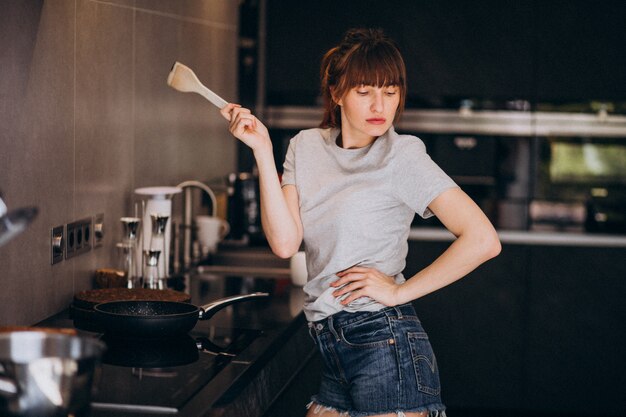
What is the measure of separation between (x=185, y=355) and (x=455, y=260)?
0.57 meters

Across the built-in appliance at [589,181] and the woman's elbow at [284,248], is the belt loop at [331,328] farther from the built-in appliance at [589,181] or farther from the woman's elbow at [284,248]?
the built-in appliance at [589,181]

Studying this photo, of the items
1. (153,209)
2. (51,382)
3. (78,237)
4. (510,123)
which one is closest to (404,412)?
(51,382)

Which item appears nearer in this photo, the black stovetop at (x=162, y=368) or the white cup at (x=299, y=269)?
the black stovetop at (x=162, y=368)

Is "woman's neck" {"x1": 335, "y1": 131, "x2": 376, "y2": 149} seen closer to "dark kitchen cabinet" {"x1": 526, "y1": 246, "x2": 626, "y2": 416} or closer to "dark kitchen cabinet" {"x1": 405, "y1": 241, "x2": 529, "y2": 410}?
"dark kitchen cabinet" {"x1": 405, "y1": 241, "x2": 529, "y2": 410}

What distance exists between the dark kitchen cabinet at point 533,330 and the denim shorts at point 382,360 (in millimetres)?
2423

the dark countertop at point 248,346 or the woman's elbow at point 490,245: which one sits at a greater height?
the woman's elbow at point 490,245

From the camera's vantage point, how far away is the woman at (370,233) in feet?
5.64

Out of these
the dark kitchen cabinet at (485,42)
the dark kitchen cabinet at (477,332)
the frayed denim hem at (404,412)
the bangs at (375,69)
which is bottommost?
the dark kitchen cabinet at (477,332)

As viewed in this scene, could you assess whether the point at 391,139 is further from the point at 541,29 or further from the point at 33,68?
the point at 541,29

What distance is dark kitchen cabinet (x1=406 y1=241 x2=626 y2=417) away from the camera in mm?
4133

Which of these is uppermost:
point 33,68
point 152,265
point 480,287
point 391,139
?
point 33,68

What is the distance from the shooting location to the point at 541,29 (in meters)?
4.28

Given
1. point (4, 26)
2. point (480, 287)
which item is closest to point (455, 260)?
point (4, 26)

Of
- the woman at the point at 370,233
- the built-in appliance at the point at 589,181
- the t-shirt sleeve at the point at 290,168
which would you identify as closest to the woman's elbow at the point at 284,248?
the woman at the point at 370,233
